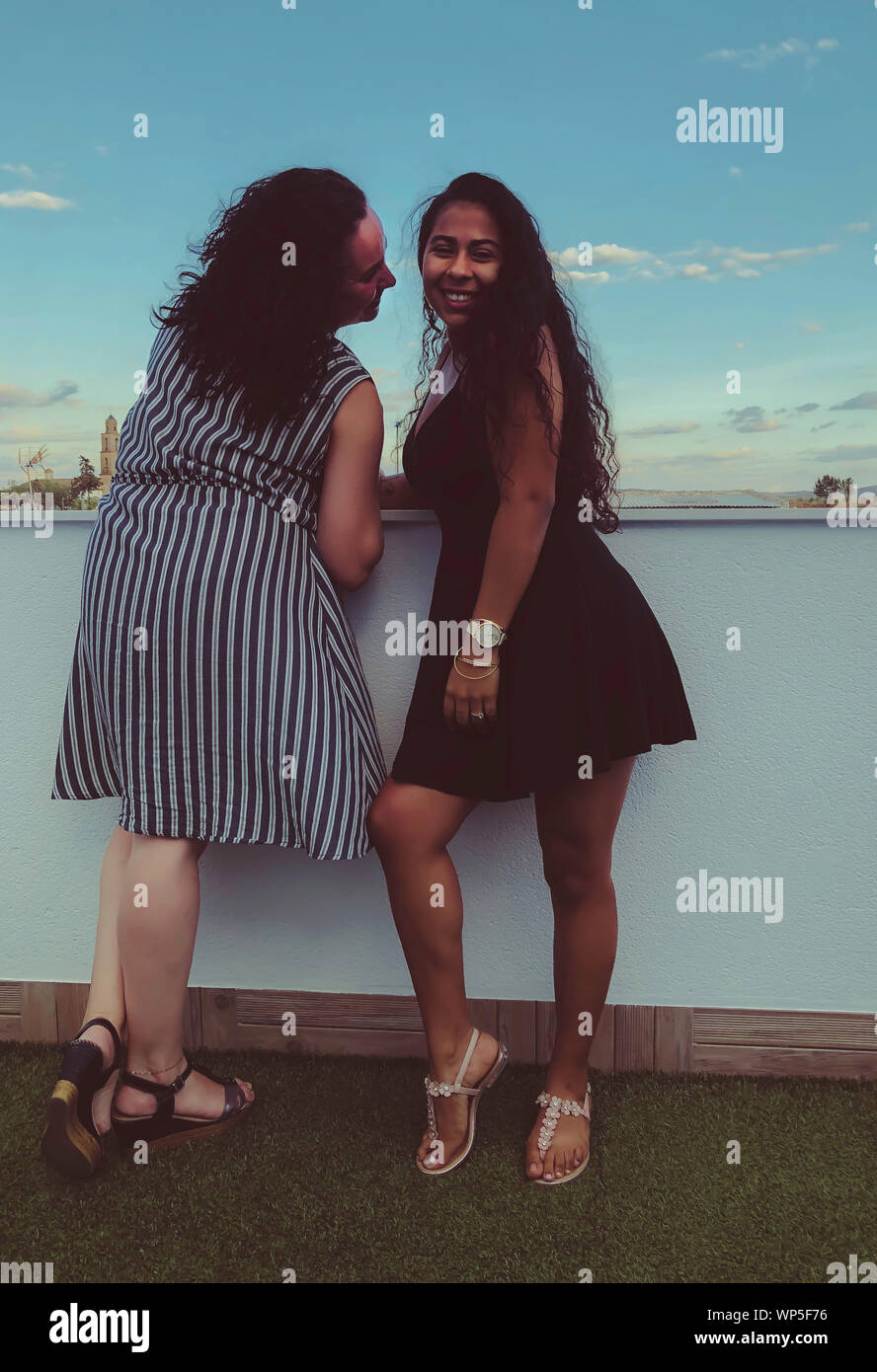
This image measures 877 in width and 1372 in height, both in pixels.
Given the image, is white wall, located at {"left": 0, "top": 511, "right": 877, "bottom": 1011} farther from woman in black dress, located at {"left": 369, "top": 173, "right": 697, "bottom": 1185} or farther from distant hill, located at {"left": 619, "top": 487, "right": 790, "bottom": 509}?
woman in black dress, located at {"left": 369, "top": 173, "right": 697, "bottom": 1185}

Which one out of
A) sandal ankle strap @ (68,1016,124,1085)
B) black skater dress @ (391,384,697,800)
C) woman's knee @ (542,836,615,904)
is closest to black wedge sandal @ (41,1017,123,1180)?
sandal ankle strap @ (68,1016,124,1085)

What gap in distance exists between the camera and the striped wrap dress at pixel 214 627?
4.15 feet

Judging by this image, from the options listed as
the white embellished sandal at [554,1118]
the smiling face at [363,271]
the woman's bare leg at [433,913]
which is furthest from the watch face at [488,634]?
the white embellished sandal at [554,1118]

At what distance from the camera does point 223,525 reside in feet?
4.20

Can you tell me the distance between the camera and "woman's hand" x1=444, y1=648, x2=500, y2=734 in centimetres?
125

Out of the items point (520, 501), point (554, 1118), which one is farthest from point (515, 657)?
point (554, 1118)

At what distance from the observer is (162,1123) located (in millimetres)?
1381

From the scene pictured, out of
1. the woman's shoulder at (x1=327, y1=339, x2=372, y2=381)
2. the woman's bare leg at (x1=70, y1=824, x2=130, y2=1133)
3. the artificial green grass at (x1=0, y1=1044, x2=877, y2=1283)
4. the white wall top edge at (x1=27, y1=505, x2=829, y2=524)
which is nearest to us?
the artificial green grass at (x1=0, y1=1044, x2=877, y2=1283)

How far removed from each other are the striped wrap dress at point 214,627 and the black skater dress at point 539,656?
156 mm

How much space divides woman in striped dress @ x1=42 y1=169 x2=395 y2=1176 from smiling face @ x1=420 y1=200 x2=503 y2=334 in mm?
108

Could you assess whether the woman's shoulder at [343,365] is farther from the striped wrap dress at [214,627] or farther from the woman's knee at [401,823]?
the woman's knee at [401,823]

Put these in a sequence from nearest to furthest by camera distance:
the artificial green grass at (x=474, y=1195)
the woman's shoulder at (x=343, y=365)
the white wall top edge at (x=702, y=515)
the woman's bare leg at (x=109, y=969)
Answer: the artificial green grass at (x=474, y=1195) < the woman's shoulder at (x=343, y=365) < the woman's bare leg at (x=109, y=969) < the white wall top edge at (x=702, y=515)
